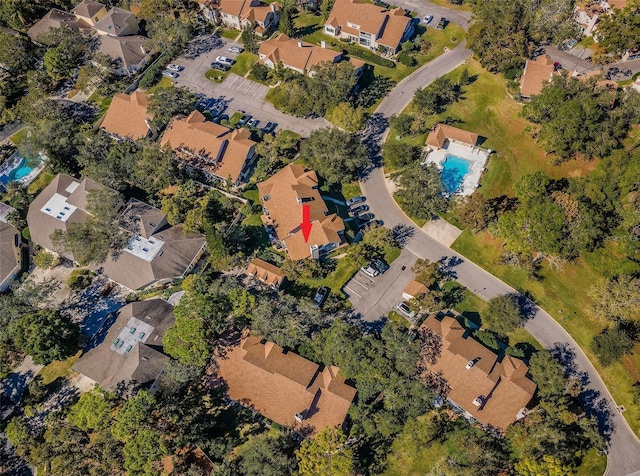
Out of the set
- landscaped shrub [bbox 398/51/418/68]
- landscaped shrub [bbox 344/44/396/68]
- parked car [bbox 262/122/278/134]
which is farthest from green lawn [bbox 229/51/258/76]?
landscaped shrub [bbox 398/51/418/68]

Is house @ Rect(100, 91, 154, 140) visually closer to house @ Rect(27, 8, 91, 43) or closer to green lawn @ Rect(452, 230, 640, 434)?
house @ Rect(27, 8, 91, 43)

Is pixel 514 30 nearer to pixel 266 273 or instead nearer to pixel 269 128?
pixel 269 128

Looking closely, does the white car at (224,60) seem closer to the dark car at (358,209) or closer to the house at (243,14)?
the house at (243,14)

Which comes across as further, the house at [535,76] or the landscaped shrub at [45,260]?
the house at [535,76]

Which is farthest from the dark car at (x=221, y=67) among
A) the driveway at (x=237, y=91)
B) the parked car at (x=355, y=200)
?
the parked car at (x=355, y=200)

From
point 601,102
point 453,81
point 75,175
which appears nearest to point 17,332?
point 75,175
